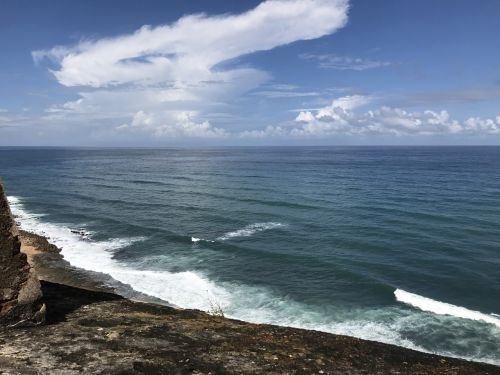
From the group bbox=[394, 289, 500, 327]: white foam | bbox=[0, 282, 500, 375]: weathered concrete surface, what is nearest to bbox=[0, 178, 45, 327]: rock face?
bbox=[0, 282, 500, 375]: weathered concrete surface

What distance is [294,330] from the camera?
15227mm

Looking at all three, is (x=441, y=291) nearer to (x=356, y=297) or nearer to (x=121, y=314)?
(x=356, y=297)

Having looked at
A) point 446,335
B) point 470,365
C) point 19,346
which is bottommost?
point 446,335

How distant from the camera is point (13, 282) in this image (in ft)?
42.3

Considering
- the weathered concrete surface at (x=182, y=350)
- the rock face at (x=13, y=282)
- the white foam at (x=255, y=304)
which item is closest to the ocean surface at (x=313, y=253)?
the white foam at (x=255, y=304)

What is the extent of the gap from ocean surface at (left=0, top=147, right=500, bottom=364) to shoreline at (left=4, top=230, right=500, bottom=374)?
6.85 m

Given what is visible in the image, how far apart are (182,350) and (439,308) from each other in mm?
20465

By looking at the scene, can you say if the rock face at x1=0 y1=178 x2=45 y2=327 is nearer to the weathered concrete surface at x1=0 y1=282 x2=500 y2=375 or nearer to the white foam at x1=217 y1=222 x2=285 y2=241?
the weathered concrete surface at x1=0 y1=282 x2=500 y2=375

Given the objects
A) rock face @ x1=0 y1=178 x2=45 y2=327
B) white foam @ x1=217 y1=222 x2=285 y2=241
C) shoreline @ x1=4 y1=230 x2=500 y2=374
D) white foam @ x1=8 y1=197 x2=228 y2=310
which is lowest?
white foam @ x1=8 y1=197 x2=228 y2=310

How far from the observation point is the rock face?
41.5 feet

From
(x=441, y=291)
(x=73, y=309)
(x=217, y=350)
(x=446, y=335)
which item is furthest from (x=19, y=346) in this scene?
(x=441, y=291)

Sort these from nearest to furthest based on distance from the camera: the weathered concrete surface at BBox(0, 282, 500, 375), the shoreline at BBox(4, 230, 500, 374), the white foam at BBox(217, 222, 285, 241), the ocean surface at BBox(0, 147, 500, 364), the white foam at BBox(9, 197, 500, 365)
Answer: the weathered concrete surface at BBox(0, 282, 500, 375), the shoreline at BBox(4, 230, 500, 374), the white foam at BBox(9, 197, 500, 365), the ocean surface at BBox(0, 147, 500, 364), the white foam at BBox(217, 222, 285, 241)

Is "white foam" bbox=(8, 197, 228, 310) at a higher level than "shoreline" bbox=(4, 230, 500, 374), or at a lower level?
lower

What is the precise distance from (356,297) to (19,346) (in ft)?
72.3
